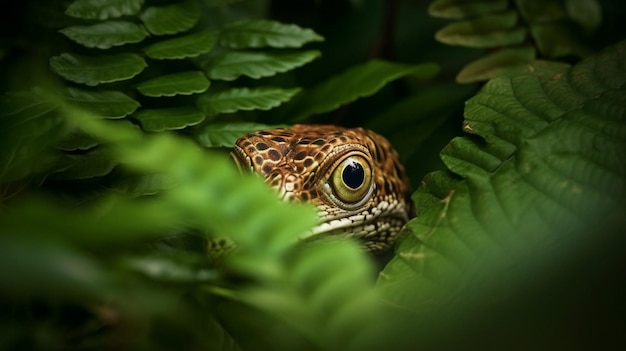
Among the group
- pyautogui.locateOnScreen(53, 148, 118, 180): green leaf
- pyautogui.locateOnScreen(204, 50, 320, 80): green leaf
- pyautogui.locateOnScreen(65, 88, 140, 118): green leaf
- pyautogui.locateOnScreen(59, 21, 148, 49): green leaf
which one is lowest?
pyautogui.locateOnScreen(53, 148, 118, 180): green leaf

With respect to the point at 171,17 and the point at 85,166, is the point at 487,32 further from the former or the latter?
the point at 85,166

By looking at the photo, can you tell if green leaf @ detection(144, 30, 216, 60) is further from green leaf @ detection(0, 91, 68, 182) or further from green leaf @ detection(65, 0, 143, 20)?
green leaf @ detection(0, 91, 68, 182)

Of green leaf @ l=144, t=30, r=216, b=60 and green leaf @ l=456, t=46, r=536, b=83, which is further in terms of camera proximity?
green leaf @ l=456, t=46, r=536, b=83

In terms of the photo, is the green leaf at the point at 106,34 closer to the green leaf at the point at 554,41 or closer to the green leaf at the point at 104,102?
the green leaf at the point at 104,102

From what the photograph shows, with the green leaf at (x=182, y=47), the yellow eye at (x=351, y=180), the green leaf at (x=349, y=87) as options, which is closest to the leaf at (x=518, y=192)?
the yellow eye at (x=351, y=180)

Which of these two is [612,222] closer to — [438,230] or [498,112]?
[438,230]

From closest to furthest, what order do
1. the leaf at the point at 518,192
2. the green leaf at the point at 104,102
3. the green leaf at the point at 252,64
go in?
1. the leaf at the point at 518,192
2. the green leaf at the point at 104,102
3. the green leaf at the point at 252,64

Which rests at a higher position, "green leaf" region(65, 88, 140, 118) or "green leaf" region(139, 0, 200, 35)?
"green leaf" region(139, 0, 200, 35)

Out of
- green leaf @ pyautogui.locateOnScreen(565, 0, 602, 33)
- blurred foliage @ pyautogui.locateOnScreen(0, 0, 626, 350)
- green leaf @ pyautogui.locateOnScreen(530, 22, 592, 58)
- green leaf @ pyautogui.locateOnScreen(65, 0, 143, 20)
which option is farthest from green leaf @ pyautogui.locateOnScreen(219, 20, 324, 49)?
green leaf @ pyautogui.locateOnScreen(565, 0, 602, 33)
